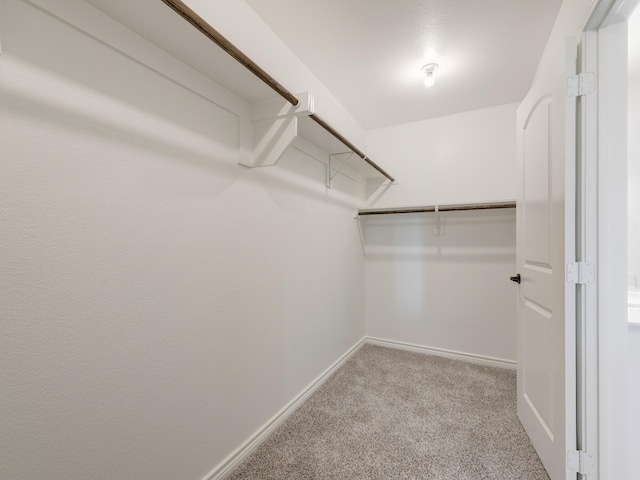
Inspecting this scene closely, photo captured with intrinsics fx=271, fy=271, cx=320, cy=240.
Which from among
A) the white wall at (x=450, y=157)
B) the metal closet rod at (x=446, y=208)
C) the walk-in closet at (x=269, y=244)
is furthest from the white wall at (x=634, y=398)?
the white wall at (x=450, y=157)

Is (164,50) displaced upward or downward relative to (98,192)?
upward

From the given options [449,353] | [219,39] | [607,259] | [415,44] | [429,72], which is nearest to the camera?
[219,39]

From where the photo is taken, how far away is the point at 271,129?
4.66ft

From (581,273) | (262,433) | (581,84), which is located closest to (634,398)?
(581,273)

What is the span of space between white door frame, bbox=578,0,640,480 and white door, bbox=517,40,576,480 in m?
0.06

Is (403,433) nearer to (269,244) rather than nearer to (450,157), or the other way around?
(269,244)

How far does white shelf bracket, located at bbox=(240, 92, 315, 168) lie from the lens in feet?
4.46

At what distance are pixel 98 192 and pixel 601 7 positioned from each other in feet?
6.24

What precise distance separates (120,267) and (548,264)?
6.08ft

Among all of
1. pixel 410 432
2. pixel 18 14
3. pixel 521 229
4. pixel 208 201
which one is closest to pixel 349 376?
pixel 410 432

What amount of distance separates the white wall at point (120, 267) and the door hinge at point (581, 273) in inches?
56.8

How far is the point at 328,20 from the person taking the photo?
1524 millimetres

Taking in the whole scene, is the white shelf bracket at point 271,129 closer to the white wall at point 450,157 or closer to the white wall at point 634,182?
the white wall at point 450,157

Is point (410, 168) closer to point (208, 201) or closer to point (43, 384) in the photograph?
point (208, 201)
